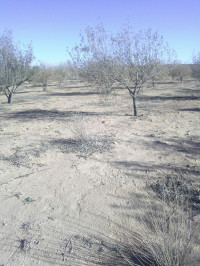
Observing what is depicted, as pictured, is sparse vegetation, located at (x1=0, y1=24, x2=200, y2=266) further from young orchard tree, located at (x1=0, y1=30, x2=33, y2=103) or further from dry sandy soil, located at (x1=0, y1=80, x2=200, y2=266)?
young orchard tree, located at (x1=0, y1=30, x2=33, y2=103)

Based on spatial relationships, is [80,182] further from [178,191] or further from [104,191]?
[178,191]

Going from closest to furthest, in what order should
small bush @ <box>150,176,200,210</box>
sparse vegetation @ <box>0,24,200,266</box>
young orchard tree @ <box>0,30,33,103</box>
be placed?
sparse vegetation @ <box>0,24,200,266</box>
small bush @ <box>150,176,200,210</box>
young orchard tree @ <box>0,30,33,103</box>

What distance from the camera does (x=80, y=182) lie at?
4.11 metres

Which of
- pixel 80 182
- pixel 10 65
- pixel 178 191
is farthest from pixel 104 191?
pixel 10 65

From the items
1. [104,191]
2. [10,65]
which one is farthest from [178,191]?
[10,65]

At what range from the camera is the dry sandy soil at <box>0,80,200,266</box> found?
8.59 ft

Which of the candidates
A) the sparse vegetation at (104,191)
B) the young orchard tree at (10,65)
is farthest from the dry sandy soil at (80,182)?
the young orchard tree at (10,65)

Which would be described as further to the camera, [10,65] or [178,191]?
[10,65]

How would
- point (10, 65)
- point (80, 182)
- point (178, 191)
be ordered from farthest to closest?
1. point (10, 65)
2. point (80, 182)
3. point (178, 191)

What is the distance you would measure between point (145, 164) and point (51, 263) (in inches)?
111

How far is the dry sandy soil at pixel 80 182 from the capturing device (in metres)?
2.62

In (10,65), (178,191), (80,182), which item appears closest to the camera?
(178,191)

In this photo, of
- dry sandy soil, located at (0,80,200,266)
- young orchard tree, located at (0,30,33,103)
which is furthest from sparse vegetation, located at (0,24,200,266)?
young orchard tree, located at (0,30,33,103)

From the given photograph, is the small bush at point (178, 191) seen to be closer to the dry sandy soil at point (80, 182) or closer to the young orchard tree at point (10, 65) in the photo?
the dry sandy soil at point (80, 182)
